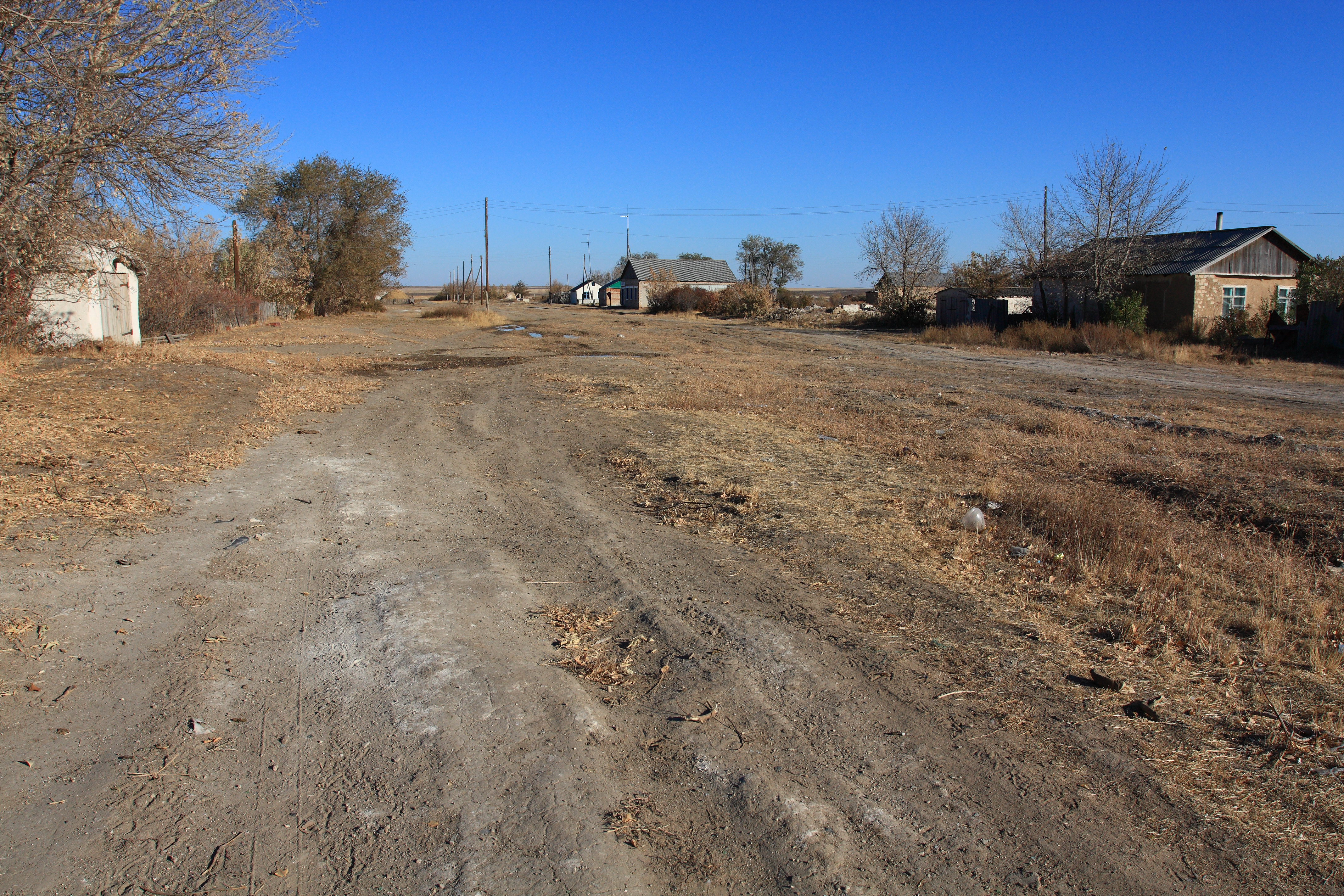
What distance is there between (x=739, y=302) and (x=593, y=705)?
59.1 meters

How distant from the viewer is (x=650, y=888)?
2564 mm

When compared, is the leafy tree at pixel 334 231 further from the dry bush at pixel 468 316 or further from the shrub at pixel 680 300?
the shrub at pixel 680 300

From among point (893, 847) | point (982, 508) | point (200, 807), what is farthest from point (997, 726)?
point (982, 508)

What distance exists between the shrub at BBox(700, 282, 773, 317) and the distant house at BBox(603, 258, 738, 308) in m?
10.6

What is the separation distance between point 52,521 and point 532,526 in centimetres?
349

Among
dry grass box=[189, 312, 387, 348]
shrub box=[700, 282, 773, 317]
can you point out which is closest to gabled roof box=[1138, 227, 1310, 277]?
shrub box=[700, 282, 773, 317]

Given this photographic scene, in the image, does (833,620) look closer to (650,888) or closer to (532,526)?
(650,888)

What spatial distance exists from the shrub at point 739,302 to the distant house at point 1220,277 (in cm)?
2781

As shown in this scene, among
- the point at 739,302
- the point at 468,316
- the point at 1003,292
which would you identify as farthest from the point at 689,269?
the point at 1003,292

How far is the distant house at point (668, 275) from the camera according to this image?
257 ft

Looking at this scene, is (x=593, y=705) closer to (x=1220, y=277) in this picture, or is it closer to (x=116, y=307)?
(x=116, y=307)

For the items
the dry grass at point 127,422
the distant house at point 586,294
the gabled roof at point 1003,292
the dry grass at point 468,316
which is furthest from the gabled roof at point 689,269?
the dry grass at point 127,422

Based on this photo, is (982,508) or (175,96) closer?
(982,508)

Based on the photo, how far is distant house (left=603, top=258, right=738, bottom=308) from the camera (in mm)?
78438
